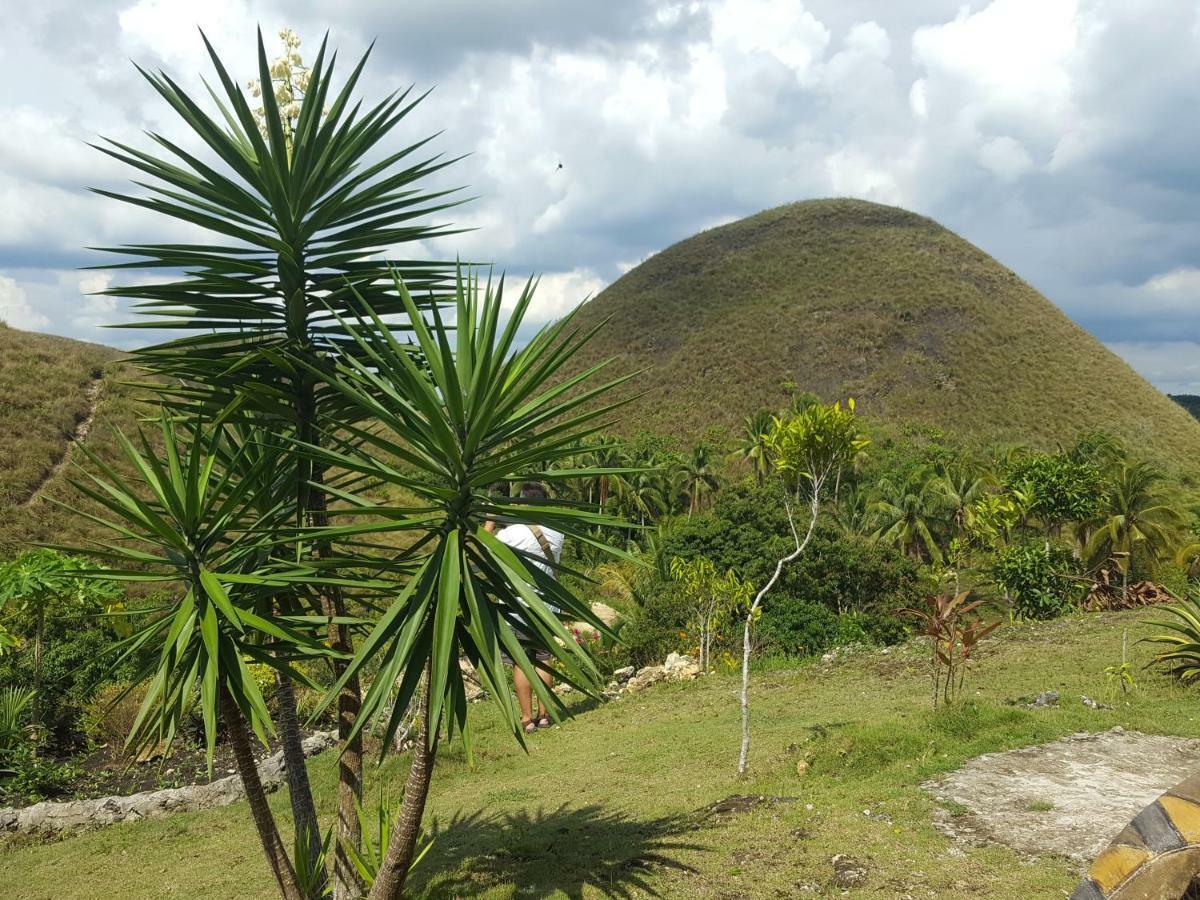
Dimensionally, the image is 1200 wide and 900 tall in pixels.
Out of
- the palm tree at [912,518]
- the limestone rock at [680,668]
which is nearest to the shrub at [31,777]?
the limestone rock at [680,668]

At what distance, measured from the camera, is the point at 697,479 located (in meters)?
42.1

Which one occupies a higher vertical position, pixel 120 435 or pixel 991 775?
pixel 120 435

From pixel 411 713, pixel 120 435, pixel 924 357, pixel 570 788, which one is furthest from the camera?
pixel 924 357

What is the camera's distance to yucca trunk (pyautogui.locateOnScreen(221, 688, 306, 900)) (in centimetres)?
461

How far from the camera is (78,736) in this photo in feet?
38.6

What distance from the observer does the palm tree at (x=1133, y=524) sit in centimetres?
2441

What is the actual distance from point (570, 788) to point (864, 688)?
542 centimetres

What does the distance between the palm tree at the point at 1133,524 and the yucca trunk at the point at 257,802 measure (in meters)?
26.1

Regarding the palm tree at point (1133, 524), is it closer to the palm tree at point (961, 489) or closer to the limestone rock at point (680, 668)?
the palm tree at point (961, 489)

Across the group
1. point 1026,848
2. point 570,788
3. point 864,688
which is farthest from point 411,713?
point 1026,848

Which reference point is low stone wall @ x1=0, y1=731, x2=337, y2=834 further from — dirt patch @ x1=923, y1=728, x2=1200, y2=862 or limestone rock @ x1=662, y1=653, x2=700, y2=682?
dirt patch @ x1=923, y1=728, x2=1200, y2=862

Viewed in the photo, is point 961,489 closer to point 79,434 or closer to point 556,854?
point 556,854

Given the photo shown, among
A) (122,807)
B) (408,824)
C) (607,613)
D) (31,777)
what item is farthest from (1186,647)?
(31,777)

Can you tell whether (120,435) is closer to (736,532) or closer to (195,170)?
(195,170)
